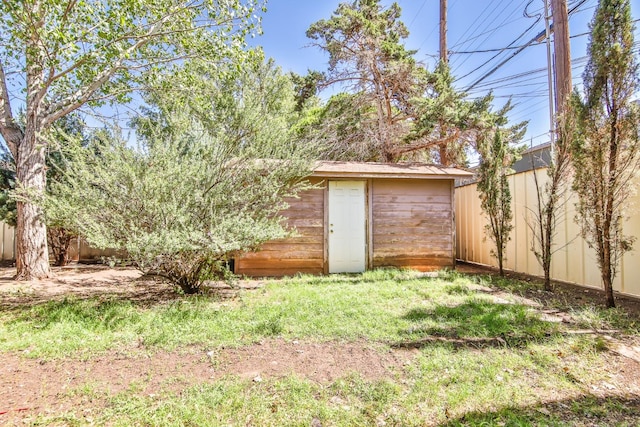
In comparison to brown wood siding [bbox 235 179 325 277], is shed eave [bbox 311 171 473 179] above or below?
above

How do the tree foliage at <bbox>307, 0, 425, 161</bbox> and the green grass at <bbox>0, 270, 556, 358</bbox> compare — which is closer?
the green grass at <bbox>0, 270, 556, 358</bbox>

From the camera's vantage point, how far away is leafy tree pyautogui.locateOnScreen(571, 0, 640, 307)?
12.5 ft

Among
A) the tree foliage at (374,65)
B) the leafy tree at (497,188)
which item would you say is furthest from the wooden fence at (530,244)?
the tree foliage at (374,65)

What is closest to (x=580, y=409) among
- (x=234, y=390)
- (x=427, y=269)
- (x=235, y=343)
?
(x=234, y=390)

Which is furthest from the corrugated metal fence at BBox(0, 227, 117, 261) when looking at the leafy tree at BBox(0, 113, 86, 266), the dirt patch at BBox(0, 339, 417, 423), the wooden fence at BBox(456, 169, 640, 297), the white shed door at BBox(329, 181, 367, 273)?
the wooden fence at BBox(456, 169, 640, 297)

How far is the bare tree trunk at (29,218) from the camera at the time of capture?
565cm

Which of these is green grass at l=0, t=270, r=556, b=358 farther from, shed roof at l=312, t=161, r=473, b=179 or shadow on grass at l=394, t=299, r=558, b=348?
shed roof at l=312, t=161, r=473, b=179

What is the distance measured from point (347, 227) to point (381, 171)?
137 centimetres

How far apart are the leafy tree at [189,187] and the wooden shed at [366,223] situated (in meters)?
1.51

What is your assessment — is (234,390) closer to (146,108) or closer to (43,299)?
(43,299)

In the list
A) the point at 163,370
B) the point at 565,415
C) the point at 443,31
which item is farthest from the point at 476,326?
the point at 443,31

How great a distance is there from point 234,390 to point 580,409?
7.59 ft

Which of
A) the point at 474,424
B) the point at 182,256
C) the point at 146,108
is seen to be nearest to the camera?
the point at 474,424

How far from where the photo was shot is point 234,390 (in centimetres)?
229
